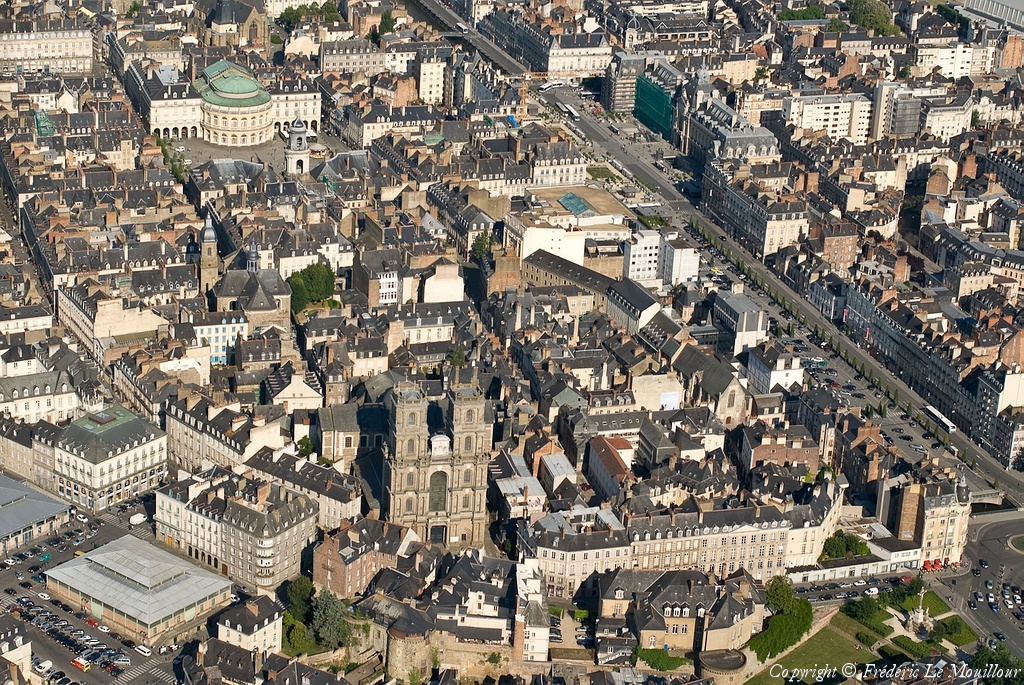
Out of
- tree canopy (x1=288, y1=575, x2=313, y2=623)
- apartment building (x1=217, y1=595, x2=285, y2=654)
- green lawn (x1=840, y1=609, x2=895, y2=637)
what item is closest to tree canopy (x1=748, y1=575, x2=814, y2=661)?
green lawn (x1=840, y1=609, x2=895, y2=637)

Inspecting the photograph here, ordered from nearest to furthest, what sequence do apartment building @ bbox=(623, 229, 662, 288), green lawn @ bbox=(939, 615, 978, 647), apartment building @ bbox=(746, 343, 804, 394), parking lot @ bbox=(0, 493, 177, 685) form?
parking lot @ bbox=(0, 493, 177, 685)
green lawn @ bbox=(939, 615, 978, 647)
apartment building @ bbox=(746, 343, 804, 394)
apartment building @ bbox=(623, 229, 662, 288)

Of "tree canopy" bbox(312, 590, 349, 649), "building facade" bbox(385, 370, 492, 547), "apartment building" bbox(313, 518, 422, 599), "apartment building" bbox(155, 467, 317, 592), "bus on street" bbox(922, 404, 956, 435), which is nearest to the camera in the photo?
"tree canopy" bbox(312, 590, 349, 649)

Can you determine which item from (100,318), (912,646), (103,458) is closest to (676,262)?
(100,318)

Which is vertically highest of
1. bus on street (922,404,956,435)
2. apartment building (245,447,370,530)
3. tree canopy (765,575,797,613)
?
apartment building (245,447,370,530)

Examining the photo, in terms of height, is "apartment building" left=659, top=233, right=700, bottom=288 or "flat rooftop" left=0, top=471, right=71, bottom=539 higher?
"apartment building" left=659, top=233, right=700, bottom=288

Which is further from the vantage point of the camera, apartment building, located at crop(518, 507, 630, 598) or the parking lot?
apartment building, located at crop(518, 507, 630, 598)

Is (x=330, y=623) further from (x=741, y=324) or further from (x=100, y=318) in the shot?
(x=741, y=324)

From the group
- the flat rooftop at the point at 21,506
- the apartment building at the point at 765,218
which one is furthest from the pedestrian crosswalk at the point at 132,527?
the apartment building at the point at 765,218

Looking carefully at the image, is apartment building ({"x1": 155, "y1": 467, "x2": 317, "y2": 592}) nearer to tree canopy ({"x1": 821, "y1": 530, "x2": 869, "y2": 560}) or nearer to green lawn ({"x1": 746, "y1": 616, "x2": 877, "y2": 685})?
green lawn ({"x1": 746, "y1": 616, "x2": 877, "y2": 685})
